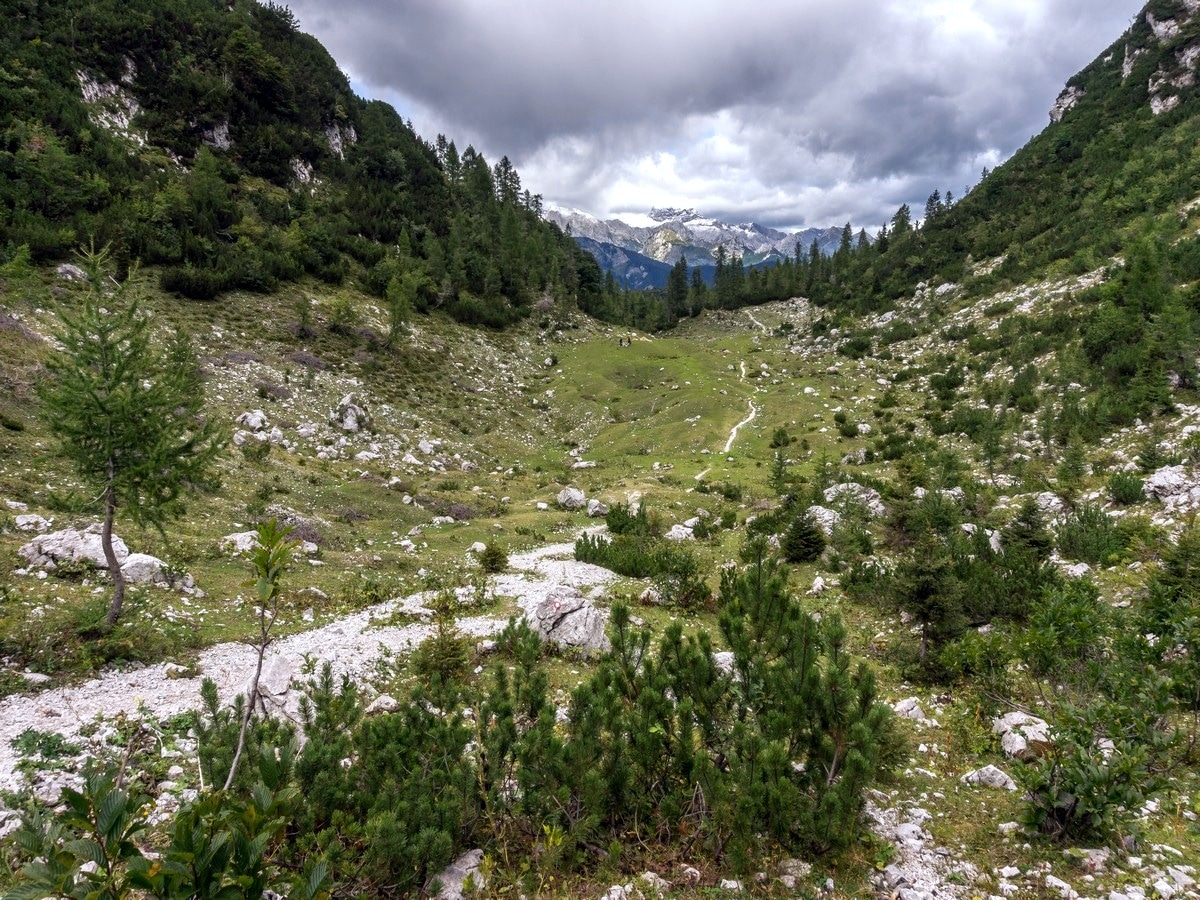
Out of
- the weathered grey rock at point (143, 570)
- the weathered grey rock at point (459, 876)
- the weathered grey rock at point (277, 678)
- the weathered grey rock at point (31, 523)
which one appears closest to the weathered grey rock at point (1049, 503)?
the weathered grey rock at point (459, 876)

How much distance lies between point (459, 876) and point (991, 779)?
630 centimetres

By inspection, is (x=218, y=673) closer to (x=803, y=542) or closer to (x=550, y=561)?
(x=550, y=561)

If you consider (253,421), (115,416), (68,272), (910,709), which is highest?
(68,272)

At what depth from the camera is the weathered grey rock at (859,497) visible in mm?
20234

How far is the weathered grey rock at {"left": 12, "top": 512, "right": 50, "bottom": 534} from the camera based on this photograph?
1354 cm

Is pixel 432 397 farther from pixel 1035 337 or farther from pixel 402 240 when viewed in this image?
pixel 1035 337

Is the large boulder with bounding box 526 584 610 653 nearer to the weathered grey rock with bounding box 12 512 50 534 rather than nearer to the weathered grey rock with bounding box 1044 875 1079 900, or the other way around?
the weathered grey rock with bounding box 1044 875 1079 900

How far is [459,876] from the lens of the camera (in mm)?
5059

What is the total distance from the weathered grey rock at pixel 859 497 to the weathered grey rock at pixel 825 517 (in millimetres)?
710

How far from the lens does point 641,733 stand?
5.56m

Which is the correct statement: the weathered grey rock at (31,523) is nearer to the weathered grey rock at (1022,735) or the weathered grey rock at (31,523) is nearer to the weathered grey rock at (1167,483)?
the weathered grey rock at (1022,735)

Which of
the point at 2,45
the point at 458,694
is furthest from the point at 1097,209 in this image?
the point at 2,45

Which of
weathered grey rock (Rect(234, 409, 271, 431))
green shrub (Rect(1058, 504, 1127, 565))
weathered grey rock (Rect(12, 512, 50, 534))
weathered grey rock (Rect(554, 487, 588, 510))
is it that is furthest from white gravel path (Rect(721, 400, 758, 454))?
weathered grey rock (Rect(12, 512, 50, 534))

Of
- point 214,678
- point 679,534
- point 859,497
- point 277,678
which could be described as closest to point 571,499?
point 679,534
